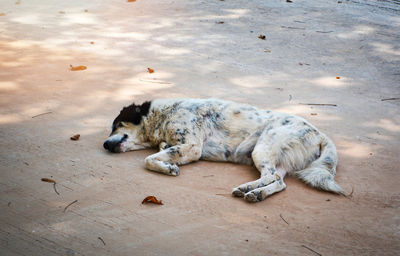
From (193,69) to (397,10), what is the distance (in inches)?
216

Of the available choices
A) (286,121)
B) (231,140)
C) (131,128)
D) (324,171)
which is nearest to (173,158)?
(231,140)

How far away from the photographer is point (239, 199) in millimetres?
3686

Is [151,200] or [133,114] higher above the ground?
[133,114]

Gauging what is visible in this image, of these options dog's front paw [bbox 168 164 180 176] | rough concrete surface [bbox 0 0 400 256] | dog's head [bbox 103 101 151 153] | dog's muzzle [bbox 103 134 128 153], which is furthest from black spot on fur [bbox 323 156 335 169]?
dog's muzzle [bbox 103 134 128 153]

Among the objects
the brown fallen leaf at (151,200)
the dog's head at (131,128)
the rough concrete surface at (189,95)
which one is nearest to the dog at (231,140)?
the dog's head at (131,128)

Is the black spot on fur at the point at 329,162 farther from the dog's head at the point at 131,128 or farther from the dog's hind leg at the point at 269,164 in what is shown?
the dog's head at the point at 131,128

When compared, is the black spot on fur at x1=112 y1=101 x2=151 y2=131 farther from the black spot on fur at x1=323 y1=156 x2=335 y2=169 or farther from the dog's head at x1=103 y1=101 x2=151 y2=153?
the black spot on fur at x1=323 y1=156 x2=335 y2=169

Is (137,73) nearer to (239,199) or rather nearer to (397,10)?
(239,199)

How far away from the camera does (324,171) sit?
3994 mm

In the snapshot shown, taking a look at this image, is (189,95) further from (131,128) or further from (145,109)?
(131,128)

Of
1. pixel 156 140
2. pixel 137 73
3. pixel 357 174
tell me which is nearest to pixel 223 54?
pixel 137 73

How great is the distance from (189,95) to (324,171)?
8.59 ft

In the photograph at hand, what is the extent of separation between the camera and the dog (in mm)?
4102

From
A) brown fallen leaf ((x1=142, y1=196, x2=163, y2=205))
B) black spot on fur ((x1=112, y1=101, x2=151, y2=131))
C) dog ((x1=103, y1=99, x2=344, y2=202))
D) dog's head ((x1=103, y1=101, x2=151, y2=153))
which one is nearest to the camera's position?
brown fallen leaf ((x1=142, y1=196, x2=163, y2=205))
